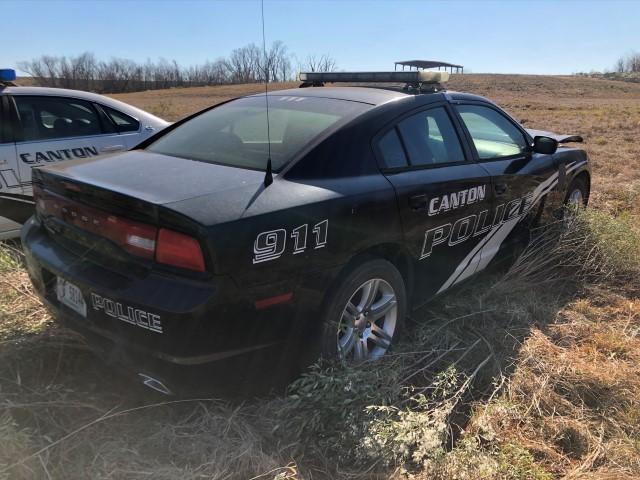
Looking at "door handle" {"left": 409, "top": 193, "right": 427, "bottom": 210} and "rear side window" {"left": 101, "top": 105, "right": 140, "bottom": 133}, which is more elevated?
"rear side window" {"left": 101, "top": 105, "right": 140, "bottom": 133}

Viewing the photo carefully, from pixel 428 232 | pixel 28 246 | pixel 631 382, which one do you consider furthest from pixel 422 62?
pixel 28 246

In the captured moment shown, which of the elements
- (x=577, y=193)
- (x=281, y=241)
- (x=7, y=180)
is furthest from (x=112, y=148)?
(x=577, y=193)

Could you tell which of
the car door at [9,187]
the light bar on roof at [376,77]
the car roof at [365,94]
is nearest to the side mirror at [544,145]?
the car roof at [365,94]

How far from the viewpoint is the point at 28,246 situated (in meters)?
2.79

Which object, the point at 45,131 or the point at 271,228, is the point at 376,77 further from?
the point at 45,131

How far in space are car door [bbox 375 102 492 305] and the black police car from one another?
11 mm

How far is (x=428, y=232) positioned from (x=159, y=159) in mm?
1558

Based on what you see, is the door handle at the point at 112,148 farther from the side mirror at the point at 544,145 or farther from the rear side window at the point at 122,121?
the side mirror at the point at 544,145

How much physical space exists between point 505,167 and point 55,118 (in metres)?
3.92

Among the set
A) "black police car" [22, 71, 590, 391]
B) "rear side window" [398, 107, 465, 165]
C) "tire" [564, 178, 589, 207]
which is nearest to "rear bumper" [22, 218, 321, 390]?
"black police car" [22, 71, 590, 391]

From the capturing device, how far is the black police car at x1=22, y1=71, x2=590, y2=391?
2148 mm

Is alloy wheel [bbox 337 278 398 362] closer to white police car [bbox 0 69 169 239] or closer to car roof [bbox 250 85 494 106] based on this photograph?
car roof [bbox 250 85 494 106]

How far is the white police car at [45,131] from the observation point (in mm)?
4504

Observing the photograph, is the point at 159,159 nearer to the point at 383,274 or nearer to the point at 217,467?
the point at 383,274
